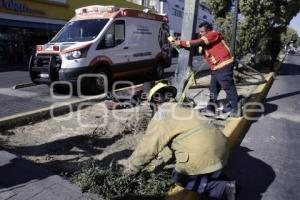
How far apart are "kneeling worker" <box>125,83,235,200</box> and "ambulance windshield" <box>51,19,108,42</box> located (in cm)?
773

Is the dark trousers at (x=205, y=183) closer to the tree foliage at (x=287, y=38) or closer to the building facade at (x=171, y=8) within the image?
the tree foliage at (x=287, y=38)

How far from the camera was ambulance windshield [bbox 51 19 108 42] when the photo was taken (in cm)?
1117

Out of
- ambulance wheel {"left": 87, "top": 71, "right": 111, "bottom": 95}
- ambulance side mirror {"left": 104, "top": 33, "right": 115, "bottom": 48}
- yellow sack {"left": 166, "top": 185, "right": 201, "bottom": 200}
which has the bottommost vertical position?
ambulance wheel {"left": 87, "top": 71, "right": 111, "bottom": 95}

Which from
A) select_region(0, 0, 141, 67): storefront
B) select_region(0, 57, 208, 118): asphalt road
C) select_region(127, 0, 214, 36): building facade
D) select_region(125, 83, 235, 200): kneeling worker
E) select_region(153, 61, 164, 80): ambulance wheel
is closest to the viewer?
select_region(125, 83, 235, 200): kneeling worker

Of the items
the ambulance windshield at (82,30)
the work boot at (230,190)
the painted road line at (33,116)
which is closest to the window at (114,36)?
the ambulance windshield at (82,30)

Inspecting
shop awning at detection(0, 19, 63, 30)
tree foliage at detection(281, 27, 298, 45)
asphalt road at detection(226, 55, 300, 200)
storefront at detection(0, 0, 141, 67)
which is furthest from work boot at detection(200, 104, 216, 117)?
shop awning at detection(0, 19, 63, 30)

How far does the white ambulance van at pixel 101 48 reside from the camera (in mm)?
10414

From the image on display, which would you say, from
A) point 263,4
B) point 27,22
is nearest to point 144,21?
point 263,4

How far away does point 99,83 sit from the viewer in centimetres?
1090

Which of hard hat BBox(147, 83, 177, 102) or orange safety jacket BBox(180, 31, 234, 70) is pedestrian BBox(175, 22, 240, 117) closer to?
orange safety jacket BBox(180, 31, 234, 70)

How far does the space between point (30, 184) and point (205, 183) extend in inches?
69.5

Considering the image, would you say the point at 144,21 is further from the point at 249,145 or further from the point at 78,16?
the point at 249,145

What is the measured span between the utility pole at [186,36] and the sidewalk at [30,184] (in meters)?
3.83

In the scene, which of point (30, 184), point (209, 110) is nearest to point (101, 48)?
point (209, 110)
